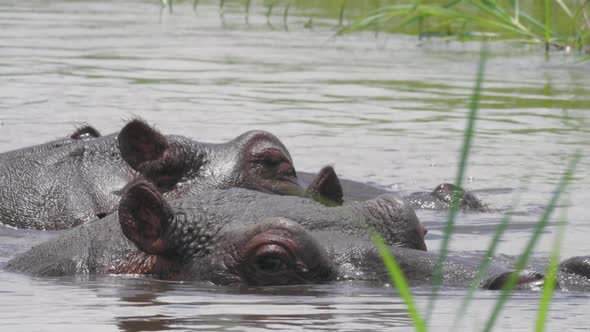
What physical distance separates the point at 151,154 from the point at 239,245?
1.99m

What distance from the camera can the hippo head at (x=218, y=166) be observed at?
638 centimetres

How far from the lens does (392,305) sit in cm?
416

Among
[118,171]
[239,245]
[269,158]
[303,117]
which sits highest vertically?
[239,245]

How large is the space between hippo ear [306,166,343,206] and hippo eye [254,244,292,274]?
916 mm

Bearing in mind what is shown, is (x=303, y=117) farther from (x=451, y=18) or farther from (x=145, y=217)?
(x=145, y=217)

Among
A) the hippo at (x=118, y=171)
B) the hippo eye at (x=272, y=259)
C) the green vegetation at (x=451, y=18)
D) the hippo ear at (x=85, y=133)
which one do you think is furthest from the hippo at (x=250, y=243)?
the green vegetation at (x=451, y=18)

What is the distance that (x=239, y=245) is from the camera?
4430 millimetres

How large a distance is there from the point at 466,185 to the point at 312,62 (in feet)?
19.1

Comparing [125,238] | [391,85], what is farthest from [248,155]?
[391,85]

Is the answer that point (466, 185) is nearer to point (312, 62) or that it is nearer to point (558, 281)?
point (558, 281)

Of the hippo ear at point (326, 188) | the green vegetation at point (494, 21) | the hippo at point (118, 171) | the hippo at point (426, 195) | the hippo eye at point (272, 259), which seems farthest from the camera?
the green vegetation at point (494, 21)

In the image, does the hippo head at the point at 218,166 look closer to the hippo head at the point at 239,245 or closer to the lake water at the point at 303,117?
the lake water at the point at 303,117

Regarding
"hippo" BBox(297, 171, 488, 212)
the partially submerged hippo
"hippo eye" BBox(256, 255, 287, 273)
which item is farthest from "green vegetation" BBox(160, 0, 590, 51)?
"hippo eye" BBox(256, 255, 287, 273)

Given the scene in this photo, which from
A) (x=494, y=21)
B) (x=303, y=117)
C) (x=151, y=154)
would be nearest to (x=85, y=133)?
(x=151, y=154)
